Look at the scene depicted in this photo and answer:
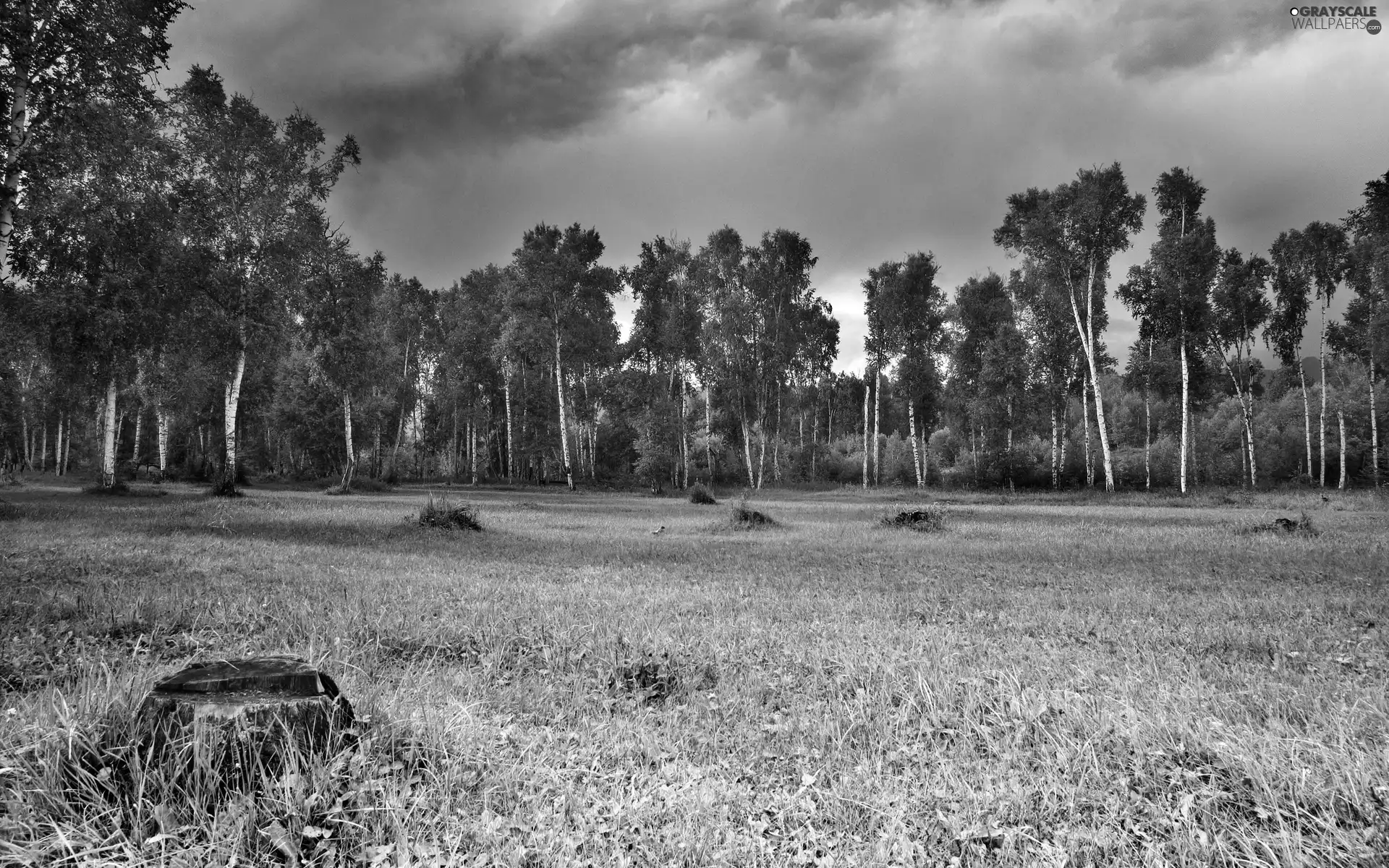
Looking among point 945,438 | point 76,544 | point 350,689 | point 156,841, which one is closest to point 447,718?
point 350,689

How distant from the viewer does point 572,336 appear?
4134 centimetres

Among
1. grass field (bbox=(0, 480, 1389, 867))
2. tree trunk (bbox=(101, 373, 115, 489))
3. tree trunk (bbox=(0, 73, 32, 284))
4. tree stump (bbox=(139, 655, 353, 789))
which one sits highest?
tree trunk (bbox=(0, 73, 32, 284))

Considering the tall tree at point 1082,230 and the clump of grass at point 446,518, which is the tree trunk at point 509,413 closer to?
the clump of grass at point 446,518

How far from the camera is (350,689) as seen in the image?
15.0ft

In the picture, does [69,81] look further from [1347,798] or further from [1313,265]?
[1313,265]

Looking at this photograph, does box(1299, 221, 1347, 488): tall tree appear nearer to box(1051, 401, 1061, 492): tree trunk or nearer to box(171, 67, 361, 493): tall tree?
box(1051, 401, 1061, 492): tree trunk

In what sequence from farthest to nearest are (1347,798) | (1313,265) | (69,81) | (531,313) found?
(531,313)
(1313,265)
(69,81)
(1347,798)

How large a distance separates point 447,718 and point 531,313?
38121mm

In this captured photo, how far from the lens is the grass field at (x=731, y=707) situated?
3020 mm

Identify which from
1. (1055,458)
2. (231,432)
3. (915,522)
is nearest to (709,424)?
(1055,458)

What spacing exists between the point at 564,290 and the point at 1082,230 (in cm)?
2957

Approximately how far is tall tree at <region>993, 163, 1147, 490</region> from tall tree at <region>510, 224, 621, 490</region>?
25.5 meters

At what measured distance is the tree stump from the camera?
304cm

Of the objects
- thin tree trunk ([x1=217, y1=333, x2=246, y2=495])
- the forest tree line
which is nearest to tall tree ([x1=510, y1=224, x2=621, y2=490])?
the forest tree line
